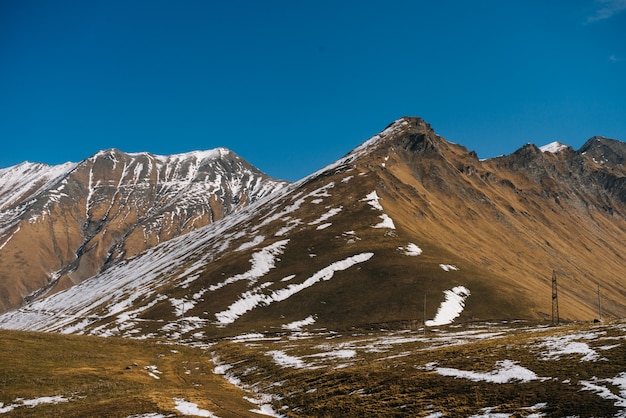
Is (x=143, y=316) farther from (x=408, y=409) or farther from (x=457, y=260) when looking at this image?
(x=408, y=409)

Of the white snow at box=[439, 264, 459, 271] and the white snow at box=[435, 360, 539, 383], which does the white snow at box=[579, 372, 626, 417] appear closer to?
the white snow at box=[435, 360, 539, 383]

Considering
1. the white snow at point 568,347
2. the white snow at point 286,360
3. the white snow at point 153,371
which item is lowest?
the white snow at point 153,371

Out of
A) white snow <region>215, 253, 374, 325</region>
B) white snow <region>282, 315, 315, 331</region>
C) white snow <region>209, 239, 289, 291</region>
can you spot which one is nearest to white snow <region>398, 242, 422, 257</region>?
white snow <region>215, 253, 374, 325</region>

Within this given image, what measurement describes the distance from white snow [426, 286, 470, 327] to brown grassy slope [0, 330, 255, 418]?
6574 cm

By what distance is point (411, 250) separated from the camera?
17438 cm

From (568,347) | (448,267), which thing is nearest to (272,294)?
(448,267)

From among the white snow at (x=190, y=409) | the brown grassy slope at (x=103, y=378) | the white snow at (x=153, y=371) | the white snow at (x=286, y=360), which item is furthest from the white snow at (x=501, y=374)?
the white snow at (x=153, y=371)

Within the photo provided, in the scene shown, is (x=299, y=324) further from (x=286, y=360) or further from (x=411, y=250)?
(x=286, y=360)

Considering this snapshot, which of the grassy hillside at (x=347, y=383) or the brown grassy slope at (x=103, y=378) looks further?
the brown grassy slope at (x=103, y=378)

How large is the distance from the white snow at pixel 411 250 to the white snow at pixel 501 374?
124994 mm

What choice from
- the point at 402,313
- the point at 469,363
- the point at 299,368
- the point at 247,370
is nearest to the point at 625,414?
the point at 469,363

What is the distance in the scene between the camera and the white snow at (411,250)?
562 ft

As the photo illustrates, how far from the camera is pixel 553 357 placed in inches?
1806

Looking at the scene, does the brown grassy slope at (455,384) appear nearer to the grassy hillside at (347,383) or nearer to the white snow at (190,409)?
the grassy hillside at (347,383)
